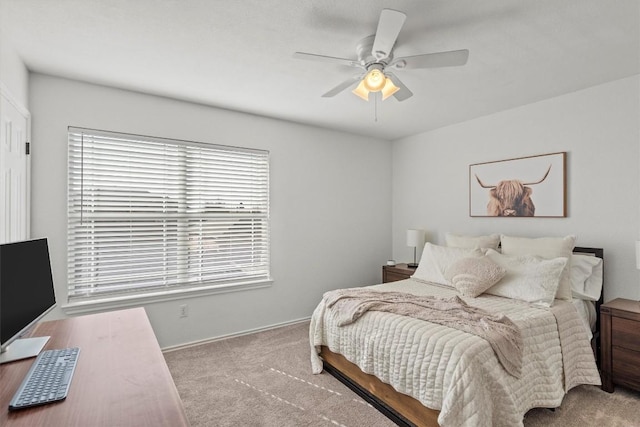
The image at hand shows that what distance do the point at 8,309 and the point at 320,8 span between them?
2029mm

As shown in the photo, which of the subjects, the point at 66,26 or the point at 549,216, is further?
the point at 549,216

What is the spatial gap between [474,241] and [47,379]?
11.7ft

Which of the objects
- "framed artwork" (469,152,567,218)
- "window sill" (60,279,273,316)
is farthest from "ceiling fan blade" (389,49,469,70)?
"window sill" (60,279,273,316)

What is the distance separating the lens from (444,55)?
75.9 inches

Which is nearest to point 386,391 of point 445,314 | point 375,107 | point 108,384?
point 445,314

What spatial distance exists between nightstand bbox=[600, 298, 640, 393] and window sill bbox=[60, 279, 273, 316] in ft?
10.4

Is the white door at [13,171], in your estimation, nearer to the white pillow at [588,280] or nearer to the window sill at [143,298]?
the window sill at [143,298]

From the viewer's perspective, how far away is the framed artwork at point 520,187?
3199 mm

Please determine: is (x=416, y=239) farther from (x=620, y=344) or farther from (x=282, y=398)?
(x=282, y=398)

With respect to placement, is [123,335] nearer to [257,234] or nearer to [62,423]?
[62,423]

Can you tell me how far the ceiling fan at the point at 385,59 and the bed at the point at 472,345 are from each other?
159cm

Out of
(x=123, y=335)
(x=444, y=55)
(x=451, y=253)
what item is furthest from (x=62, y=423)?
(x=451, y=253)

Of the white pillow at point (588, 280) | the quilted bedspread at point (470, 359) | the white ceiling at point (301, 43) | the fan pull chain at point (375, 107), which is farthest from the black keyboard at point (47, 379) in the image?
the white pillow at point (588, 280)

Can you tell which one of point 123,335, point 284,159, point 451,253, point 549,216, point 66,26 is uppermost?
→ point 66,26
